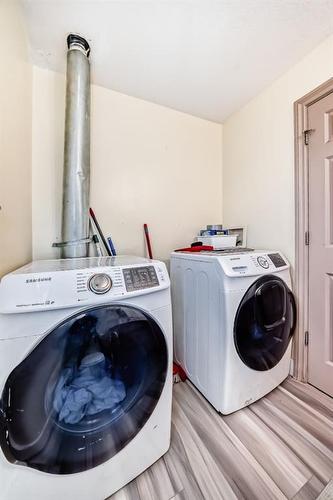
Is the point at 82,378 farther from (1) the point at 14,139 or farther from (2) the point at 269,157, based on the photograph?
(2) the point at 269,157

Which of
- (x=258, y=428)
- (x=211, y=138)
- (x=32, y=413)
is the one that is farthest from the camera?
(x=211, y=138)

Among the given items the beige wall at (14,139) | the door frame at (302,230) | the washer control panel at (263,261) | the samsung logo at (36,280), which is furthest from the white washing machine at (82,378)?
the door frame at (302,230)

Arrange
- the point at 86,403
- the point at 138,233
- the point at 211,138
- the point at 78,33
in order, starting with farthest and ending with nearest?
the point at 211,138 → the point at 138,233 → the point at 78,33 → the point at 86,403

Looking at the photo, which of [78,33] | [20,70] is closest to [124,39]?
[78,33]

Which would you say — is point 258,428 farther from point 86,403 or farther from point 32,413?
point 32,413

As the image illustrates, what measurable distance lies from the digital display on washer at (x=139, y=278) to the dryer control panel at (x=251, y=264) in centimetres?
45

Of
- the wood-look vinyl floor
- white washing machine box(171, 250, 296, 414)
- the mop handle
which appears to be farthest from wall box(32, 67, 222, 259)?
the wood-look vinyl floor

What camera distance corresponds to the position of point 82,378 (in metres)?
0.78

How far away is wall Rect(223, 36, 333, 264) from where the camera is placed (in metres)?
1.40

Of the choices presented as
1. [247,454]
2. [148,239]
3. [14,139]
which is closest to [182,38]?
[14,139]

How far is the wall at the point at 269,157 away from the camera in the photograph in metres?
1.40

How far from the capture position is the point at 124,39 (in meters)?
1.25

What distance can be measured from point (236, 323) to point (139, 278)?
64 cm

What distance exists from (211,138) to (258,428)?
2.35 m
